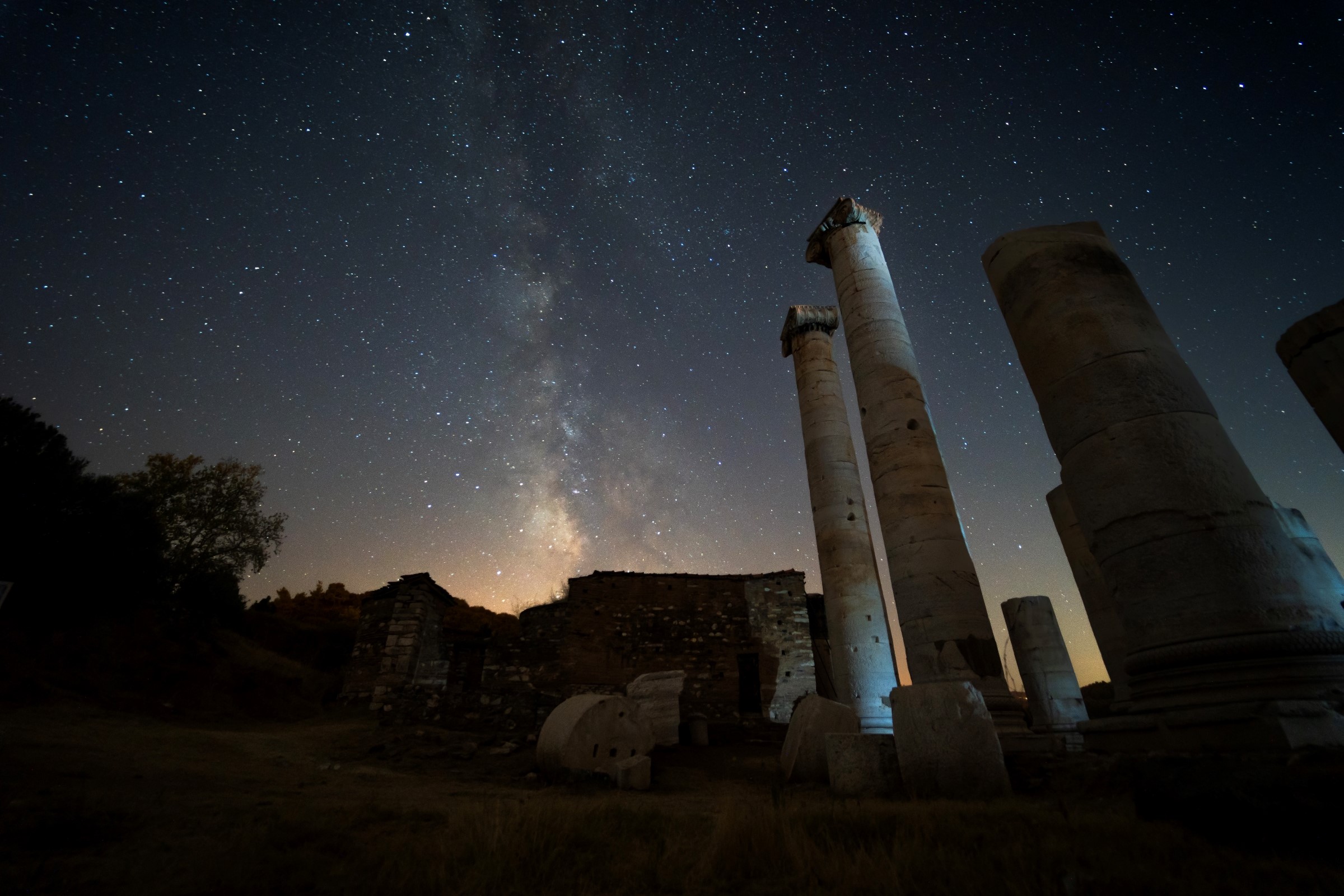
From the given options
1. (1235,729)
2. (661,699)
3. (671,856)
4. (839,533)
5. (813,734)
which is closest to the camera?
(671,856)

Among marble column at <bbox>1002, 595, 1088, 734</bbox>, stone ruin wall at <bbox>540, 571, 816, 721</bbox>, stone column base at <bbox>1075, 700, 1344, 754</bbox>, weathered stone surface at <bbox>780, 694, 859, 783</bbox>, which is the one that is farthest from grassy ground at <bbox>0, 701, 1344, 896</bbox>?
stone ruin wall at <bbox>540, 571, 816, 721</bbox>

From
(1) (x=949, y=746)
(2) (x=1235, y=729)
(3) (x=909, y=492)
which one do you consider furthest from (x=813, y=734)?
(2) (x=1235, y=729)

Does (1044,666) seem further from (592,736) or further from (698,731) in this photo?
(592,736)

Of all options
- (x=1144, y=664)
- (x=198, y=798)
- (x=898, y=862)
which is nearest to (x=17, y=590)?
(x=198, y=798)

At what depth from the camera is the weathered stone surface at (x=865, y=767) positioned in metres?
5.84

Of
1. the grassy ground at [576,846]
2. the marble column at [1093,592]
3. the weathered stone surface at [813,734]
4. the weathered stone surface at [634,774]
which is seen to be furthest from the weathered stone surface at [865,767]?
the marble column at [1093,592]

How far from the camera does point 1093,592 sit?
32.1 feet

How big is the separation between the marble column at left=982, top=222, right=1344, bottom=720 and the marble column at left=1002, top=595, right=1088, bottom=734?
6.65m

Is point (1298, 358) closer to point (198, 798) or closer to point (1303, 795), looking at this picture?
point (1303, 795)

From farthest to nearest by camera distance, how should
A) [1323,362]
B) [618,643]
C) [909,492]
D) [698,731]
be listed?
[618,643]
[698,731]
[909,492]
[1323,362]

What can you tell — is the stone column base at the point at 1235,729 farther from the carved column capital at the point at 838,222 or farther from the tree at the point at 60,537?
the tree at the point at 60,537

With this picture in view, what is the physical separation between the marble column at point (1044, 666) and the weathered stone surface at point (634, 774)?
711cm

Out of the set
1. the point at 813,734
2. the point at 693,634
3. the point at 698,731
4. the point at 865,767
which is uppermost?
the point at 693,634

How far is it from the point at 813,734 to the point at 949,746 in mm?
2822
